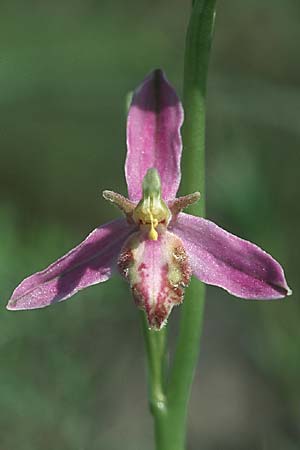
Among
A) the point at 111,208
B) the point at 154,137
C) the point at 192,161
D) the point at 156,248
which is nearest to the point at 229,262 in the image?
the point at 156,248

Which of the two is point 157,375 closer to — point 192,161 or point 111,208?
point 192,161

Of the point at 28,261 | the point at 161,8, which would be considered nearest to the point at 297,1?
the point at 161,8

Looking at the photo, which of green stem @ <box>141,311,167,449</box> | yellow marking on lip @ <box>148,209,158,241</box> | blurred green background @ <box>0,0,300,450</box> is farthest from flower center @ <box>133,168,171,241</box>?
blurred green background @ <box>0,0,300,450</box>

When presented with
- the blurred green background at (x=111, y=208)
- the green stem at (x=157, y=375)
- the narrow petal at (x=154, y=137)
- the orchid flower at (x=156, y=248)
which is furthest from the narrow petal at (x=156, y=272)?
the blurred green background at (x=111, y=208)

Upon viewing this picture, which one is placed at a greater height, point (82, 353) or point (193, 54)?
point (193, 54)

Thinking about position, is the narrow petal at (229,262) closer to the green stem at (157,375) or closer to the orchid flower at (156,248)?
the orchid flower at (156,248)

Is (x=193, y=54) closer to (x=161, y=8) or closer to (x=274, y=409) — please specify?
(x=274, y=409)

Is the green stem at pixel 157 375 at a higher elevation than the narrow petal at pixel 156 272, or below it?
below
